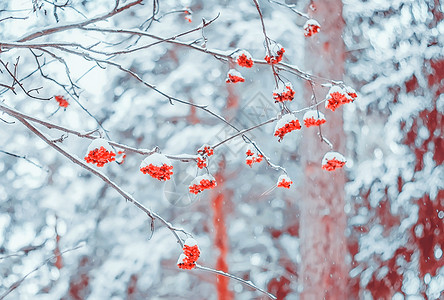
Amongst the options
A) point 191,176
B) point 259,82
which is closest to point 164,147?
point 191,176

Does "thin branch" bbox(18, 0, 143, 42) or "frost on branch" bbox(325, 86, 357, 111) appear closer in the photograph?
"thin branch" bbox(18, 0, 143, 42)

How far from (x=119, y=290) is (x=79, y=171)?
96 centimetres

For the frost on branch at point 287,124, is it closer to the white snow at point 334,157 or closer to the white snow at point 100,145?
the white snow at point 334,157

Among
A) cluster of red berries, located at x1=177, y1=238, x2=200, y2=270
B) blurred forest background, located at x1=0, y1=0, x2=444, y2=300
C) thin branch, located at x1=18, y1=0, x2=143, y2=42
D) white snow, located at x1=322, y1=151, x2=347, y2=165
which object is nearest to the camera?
thin branch, located at x1=18, y1=0, x2=143, y2=42

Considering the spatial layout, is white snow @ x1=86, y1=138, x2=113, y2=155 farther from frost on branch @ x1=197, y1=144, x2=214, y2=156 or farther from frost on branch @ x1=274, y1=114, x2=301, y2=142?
frost on branch @ x1=274, y1=114, x2=301, y2=142

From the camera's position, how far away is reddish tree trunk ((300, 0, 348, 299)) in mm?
2330

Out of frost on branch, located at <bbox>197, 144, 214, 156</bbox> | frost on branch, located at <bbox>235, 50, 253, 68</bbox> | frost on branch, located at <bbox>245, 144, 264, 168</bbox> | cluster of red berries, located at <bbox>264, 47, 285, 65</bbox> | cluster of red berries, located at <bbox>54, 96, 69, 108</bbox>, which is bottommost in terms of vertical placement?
frost on branch, located at <bbox>245, 144, 264, 168</bbox>

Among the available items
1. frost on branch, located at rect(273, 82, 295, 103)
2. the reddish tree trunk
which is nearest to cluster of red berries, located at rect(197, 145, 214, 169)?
frost on branch, located at rect(273, 82, 295, 103)

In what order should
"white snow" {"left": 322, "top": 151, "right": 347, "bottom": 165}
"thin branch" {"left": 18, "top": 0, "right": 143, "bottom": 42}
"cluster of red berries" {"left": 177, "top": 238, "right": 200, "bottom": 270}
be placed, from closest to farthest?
"thin branch" {"left": 18, "top": 0, "right": 143, "bottom": 42}
"cluster of red berries" {"left": 177, "top": 238, "right": 200, "bottom": 270}
"white snow" {"left": 322, "top": 151, "right": 347, "bottom": 165}

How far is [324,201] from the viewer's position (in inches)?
93.2

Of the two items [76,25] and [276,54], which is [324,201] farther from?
[76,25]

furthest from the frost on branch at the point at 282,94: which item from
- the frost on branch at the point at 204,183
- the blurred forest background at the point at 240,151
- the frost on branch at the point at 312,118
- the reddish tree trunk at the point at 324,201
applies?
the blurred forest background at the point at 240,151

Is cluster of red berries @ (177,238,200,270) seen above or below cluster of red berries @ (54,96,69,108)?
below

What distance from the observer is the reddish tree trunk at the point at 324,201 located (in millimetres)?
2330
